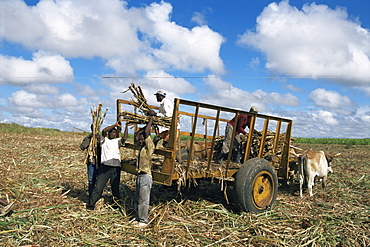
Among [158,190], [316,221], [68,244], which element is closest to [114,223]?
[68,244]

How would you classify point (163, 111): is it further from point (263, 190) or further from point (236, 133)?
point (263, 190)

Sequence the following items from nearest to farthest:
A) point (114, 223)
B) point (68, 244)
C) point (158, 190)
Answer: point (68, 244), point (114, 223), point (158, 190)

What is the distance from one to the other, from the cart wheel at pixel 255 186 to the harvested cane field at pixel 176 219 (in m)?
0.23

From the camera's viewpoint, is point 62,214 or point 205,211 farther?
point 205,211

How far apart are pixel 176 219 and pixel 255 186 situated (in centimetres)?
158

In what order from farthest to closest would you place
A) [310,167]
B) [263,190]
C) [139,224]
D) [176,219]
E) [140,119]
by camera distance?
[310,167] → [263,190] → [140,119] → [176,219] → [139,224]

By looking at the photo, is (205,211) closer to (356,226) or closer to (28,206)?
(356,226)

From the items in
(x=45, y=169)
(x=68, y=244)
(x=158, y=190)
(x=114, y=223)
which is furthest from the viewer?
(x=45, y=169)

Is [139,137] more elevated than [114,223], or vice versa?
[139,137]

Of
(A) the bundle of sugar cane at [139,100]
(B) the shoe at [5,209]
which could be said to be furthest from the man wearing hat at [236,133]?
(B) the shoe at [5,209]

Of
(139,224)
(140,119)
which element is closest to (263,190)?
(139,224)

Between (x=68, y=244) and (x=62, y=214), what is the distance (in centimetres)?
113

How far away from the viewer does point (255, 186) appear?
5.43 meters

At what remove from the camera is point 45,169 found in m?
8.52
